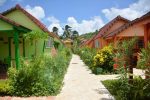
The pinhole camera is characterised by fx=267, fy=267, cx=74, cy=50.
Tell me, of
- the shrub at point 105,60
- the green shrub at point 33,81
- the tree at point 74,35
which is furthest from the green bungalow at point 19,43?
the tree at point 74,35

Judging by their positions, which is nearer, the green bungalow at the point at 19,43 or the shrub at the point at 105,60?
the green bungalow at the point at 19,43

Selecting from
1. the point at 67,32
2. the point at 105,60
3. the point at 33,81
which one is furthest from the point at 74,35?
Answer: the point at 33,81

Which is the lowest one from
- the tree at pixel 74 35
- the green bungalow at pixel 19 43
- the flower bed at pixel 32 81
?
the flower bed at pixel 32 81

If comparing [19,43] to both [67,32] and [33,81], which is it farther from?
[67,32]

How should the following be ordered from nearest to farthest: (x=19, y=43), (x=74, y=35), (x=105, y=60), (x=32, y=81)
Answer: (x=32, y=81), (x=105, y=60), (x=19, y=43), (x=74, y=35)

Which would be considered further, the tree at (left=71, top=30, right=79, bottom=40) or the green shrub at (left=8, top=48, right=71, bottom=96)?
the tree at (left=71, top=30, right=79, bottom=40)

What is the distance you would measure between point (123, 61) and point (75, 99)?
7.96 ft

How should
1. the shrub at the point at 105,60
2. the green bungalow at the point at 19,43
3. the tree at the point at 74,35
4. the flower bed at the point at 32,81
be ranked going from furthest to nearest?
the tree at the point at 74,35, the shrub at the point at 105,60, the green bungalow at the point at 19,43, the flower bed at the point at 32,81

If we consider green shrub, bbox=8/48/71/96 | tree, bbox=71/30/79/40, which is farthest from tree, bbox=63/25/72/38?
green shrub, bbox=8/48/71/96

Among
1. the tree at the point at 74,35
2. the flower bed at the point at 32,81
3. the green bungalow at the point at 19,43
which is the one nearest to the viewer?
the flower bed at the point at 32,81

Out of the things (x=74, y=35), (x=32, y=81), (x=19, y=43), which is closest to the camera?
(x=32, y=81)

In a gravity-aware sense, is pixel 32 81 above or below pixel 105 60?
below

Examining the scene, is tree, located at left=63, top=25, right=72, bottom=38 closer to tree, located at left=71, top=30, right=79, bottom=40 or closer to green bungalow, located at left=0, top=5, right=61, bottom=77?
tree, located at left=71, top=30, right=79, bottom=40

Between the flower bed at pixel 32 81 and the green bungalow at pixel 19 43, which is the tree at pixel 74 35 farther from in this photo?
the flower bed at pixel 32 81
